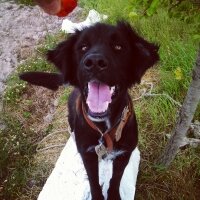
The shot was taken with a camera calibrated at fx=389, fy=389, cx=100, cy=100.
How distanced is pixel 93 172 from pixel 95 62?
2.63 feet

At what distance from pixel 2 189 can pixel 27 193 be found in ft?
0.59

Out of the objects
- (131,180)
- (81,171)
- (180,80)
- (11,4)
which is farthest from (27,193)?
(11,4)

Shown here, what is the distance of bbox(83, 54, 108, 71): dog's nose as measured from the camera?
1.73m

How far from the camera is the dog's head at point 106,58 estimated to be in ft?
6.06

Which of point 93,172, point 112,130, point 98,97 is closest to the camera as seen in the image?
point 98,97

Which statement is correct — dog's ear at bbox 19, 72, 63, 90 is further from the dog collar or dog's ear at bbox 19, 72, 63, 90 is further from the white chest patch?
the dog collar

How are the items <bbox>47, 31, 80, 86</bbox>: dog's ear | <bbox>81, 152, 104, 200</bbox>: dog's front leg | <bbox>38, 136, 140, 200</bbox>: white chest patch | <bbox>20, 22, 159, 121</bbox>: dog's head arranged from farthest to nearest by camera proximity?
<bbox>38, 136, 140, 200</bbox>: white chest patch, <bbox>81, 152, 104, 200</bbox>: dog's front leg, <bbox>47, 31, 80, 86</bbox>: dog's ear, <bbox>20, 22, 159, 121</bbox>: dog's head

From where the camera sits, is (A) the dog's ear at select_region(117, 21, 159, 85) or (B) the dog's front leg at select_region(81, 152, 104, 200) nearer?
(A) the dog's ear at select_region(117, 21, 159, 85)

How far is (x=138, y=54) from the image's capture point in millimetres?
2008

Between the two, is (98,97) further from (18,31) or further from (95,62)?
(18,31)

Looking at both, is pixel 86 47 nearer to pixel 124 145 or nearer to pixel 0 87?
pixel 124 145

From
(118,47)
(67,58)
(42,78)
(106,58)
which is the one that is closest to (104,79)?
(106,58)

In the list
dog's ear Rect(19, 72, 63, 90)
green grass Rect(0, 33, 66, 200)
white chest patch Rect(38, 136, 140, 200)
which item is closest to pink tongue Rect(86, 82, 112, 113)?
white chest patch Rect(38, 136, 140, 200)

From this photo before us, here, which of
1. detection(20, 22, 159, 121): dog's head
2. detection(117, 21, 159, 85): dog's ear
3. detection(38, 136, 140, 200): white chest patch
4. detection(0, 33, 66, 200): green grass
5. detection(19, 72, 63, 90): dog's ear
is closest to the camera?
detection(20, 22, 159, 121): dog's head
